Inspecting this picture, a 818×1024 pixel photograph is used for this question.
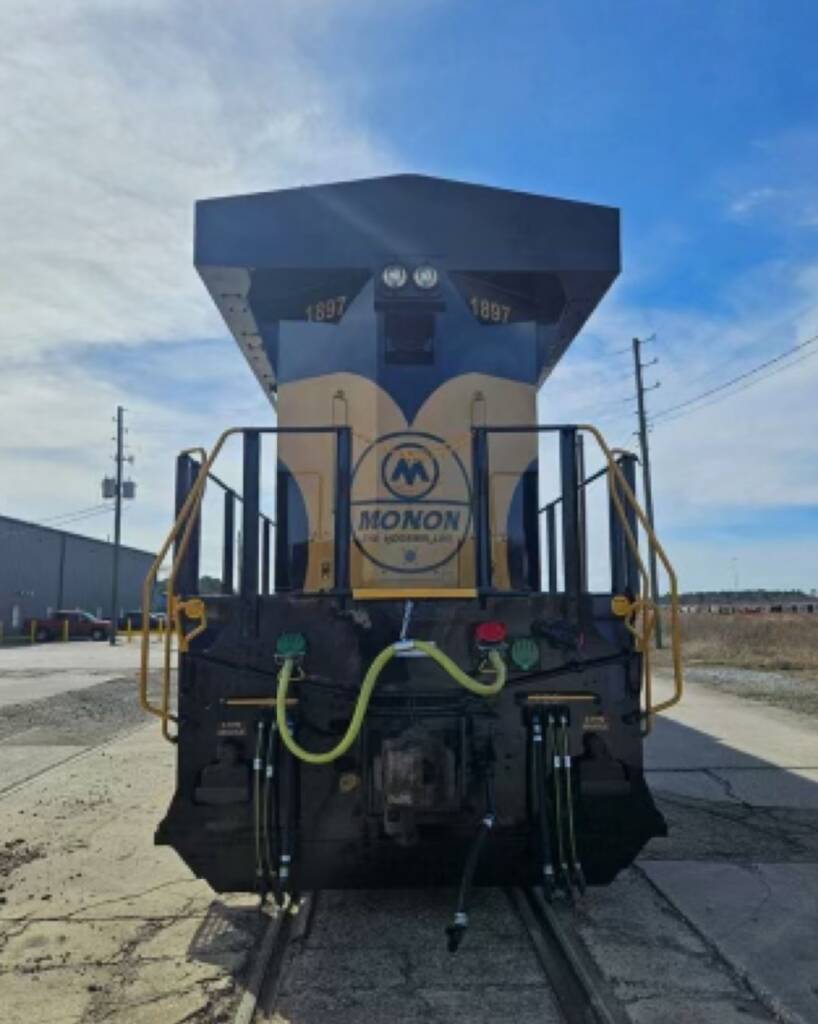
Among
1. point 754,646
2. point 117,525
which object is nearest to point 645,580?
point 754,646

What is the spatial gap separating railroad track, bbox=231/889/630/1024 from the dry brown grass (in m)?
18.7

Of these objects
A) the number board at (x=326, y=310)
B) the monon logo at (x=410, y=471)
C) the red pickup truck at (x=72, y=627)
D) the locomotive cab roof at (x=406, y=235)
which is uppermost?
the locomotive cab roof at (x=406, y=235)

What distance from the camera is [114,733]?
11609mm

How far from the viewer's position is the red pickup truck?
4156 centimetres

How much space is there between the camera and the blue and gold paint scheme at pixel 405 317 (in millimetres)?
5238

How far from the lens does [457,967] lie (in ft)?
12.9

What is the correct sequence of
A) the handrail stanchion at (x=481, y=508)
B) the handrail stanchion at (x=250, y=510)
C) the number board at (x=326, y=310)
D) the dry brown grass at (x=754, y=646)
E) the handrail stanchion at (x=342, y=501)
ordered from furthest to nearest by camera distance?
the dry brown grass at (x=754, y=646)
the number board at (x=326, y=310)
the handrail stanchion at (x=481, y=508)
the handrail stanchion at (x=342, y=501)
the handrail stanchion at (x=250, y=510)

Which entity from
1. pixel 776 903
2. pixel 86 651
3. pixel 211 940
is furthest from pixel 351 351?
pixel 86 651

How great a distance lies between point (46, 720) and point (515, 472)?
10.0 m

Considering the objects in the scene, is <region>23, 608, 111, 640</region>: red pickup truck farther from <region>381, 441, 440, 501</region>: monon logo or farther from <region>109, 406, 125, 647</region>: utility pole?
<region>381, 441, 440, 501</region>: monon logo

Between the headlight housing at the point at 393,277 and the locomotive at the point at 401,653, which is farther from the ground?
the headlight housing at the point at 393,277

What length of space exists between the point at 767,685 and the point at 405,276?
1520cm

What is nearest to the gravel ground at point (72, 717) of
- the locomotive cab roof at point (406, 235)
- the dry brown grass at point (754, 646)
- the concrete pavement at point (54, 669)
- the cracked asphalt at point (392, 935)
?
the concrete pavement at point (54, 669)

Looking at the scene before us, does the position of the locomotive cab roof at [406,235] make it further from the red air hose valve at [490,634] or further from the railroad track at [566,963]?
the railroad track at [566,963]
